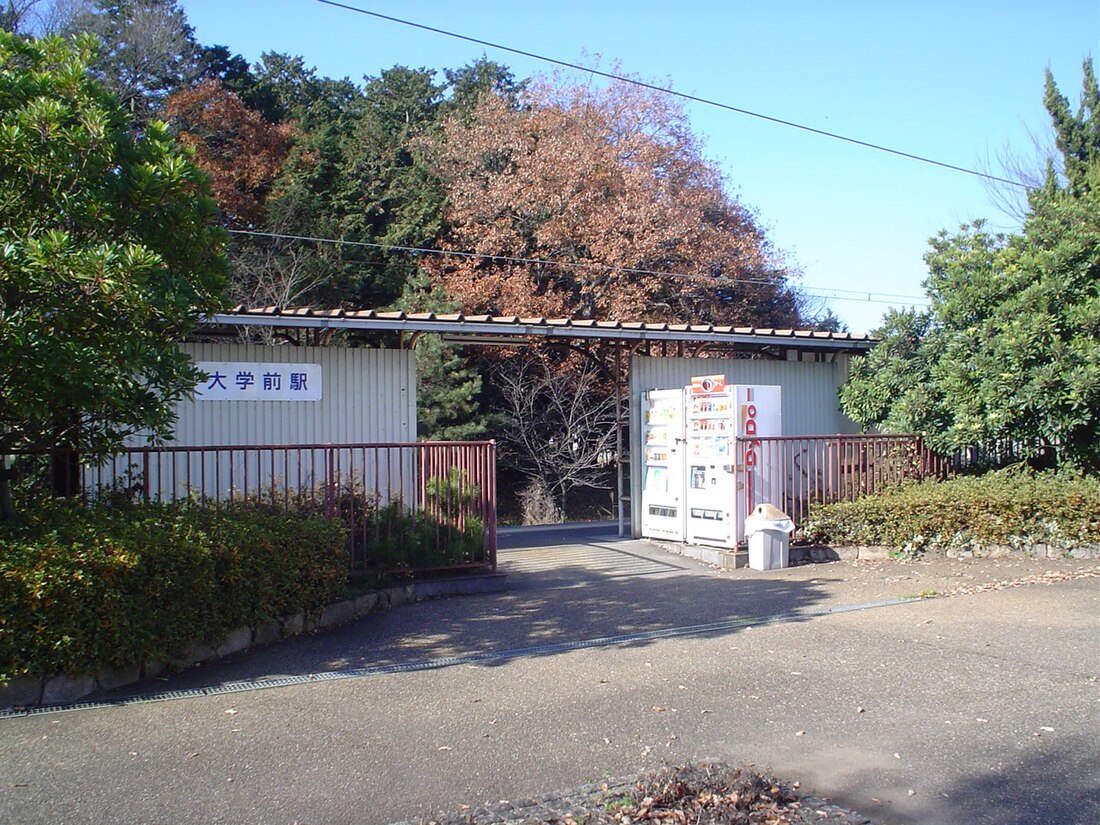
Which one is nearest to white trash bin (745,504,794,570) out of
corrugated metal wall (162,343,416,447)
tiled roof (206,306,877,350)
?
tiled roof (206,306,877,350)

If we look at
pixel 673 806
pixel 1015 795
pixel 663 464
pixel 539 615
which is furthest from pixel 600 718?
pixel 663 464

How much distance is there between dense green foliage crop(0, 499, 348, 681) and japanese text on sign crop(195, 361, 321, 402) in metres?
3.31

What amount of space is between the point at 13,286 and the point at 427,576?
5158 mm

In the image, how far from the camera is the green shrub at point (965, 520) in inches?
492

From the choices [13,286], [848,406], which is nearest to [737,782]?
[13,286]

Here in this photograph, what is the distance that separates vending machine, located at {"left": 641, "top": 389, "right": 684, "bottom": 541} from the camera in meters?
13.2

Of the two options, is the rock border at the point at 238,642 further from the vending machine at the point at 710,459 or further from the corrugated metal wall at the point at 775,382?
the corrugated metal wall at the point at 775,382

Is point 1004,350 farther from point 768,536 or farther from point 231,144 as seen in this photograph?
point 231,144

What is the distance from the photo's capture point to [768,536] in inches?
471

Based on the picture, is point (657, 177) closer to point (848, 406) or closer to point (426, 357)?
point (426, 357)

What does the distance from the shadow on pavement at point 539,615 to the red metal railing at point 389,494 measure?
0.60 metres

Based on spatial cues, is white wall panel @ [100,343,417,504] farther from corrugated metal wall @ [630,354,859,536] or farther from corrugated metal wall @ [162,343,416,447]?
corrugated metal wall @ [630,354,859,536]

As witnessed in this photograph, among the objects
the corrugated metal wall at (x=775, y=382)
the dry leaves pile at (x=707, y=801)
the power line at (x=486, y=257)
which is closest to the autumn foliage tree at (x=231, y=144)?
the power line at (x=486, y=257)

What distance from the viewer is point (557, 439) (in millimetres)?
20703
